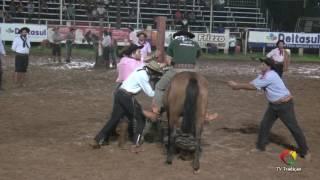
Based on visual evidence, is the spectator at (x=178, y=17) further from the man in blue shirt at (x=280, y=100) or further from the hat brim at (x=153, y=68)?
the man in blue shirt at (x=280, y=100)

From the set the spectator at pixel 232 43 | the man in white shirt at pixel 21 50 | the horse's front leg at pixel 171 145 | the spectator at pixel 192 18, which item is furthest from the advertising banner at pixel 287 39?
the horse's front leg at pixel 171 145

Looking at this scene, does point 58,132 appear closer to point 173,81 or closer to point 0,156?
point 0,156

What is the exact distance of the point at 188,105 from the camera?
27.1 feet

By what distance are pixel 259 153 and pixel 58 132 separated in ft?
12.0

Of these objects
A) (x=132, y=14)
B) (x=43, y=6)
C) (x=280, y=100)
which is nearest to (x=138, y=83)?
(x=280, y=100)

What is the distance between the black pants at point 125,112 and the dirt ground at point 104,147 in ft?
1.07

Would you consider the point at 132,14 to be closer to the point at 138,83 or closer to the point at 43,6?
the point at 43,6

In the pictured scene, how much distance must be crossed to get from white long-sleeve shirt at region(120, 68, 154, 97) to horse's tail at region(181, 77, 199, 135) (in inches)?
36.2

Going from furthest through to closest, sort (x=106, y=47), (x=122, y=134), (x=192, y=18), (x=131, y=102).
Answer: (x=192, y=18)
(x=106, y=47)
(x=122, y=134)
(x=131, y=102)

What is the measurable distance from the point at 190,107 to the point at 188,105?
0.13 ft

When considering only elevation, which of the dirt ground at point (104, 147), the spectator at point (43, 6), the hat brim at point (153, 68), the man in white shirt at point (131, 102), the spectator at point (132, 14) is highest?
the spectator at point (43, 6)

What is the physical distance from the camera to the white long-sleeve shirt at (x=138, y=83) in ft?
29.9

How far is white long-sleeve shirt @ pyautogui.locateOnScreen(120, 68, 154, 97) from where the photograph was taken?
912cm

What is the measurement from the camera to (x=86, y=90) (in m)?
17.0
